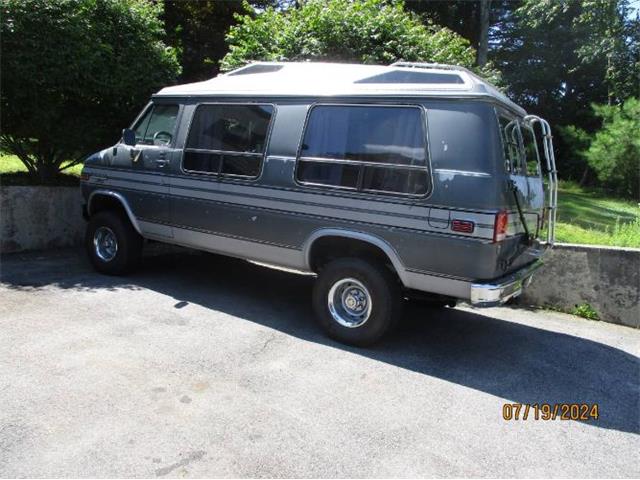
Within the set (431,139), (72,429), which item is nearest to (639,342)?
(431,139)

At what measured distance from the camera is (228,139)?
18.7 ft

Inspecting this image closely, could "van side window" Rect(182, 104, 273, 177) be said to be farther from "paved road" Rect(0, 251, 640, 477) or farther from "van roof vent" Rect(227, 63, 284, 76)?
"paved road" Rect(0, 251, 640, 477)

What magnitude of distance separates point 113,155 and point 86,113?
2335 mm

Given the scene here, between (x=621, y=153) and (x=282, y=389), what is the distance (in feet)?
46.4

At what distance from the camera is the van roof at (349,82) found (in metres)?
4.44

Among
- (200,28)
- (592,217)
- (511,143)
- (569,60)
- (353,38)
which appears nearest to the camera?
(511,143)

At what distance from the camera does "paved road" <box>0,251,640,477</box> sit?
3150mm

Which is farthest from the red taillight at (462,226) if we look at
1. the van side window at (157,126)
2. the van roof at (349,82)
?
the van side window at (157,126)

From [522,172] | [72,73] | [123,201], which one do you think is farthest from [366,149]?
[72,73]

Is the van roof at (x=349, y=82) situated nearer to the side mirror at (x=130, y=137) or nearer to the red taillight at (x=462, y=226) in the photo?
the side mirror at (x=130, y=137)

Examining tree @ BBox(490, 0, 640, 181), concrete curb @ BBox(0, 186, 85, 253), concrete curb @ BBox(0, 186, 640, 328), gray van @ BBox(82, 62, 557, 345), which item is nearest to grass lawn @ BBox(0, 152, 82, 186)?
concrete curb @ BBox(0, 186, 85, 253)

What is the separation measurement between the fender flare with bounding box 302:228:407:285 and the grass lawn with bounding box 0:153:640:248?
10.8 feet

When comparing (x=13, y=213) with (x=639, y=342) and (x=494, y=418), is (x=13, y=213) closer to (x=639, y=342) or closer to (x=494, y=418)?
(x=494, y=418)

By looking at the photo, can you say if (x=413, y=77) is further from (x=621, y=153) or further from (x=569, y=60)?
(x=569, y=60)
